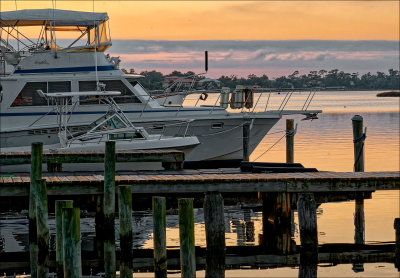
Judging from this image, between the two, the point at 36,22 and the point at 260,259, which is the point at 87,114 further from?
the point at 260,259

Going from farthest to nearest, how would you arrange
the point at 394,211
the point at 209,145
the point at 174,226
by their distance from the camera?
the point at 209,145 < the point at 394,211 < the point at 174,226

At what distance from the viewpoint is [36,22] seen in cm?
2705

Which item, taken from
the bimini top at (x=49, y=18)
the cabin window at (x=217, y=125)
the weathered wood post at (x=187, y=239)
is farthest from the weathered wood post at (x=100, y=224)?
the bimini top at (x=49, y=18)

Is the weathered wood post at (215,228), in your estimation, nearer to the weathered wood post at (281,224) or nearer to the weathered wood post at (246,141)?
the weathered wood post at (281,224)

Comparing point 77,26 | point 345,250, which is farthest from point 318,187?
point 77,26

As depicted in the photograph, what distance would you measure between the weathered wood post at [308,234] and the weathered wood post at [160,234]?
2538mm

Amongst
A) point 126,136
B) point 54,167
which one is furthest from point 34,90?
point 54,167

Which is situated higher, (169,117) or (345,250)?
(169,117)

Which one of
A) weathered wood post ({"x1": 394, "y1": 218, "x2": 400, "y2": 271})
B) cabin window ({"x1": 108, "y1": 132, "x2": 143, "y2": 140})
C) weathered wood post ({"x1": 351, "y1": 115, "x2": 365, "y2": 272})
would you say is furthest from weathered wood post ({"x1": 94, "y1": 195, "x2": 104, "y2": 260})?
cabin window ({"x1": 108, "y1": 132, "x2": 143, "y2": 140})

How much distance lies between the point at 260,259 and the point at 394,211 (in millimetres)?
9685

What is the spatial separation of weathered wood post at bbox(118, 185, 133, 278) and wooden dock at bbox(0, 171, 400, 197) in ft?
5.14

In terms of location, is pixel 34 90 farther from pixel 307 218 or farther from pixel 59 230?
pixel 307 218

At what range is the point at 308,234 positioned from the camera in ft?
48.7

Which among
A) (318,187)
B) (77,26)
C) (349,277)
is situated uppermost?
(77,26)
